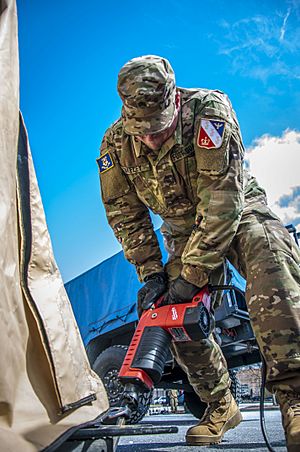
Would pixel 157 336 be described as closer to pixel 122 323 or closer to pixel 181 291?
pixel 181 291

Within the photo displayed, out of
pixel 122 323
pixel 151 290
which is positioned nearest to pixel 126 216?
pixel 151 290

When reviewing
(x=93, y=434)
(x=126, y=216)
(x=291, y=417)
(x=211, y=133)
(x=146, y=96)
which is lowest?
(x=291, y=417)

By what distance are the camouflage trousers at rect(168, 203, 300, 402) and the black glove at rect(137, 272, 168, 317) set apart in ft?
1.08

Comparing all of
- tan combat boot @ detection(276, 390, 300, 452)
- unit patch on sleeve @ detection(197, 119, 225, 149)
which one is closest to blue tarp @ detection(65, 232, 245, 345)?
unit patch on sleeve @ detection(197, 119, 225, 149)

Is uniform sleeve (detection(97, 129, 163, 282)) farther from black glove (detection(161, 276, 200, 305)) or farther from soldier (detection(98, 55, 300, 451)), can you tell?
black glove (detection(161, 276, 200, 305))

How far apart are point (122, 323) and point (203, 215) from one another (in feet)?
9.37

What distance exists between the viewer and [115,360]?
3932mm

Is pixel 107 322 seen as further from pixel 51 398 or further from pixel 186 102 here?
pixel 51 398

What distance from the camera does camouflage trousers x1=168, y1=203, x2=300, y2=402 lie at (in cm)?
144

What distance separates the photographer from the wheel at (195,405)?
3.55 m

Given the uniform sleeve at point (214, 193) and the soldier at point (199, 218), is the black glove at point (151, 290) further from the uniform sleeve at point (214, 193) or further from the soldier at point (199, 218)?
the uniform sleeve at point (214, 193)

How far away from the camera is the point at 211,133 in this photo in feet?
6.18

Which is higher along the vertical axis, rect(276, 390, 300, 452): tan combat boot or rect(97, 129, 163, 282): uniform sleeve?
rect(97, 129, 163, 282): uniform sleeve

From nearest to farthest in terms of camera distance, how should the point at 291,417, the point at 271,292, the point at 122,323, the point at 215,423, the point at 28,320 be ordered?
the point at 28,320 → the point at 291,417 → the point at 271,292 → the point at 215,423 → the point at 122,323
